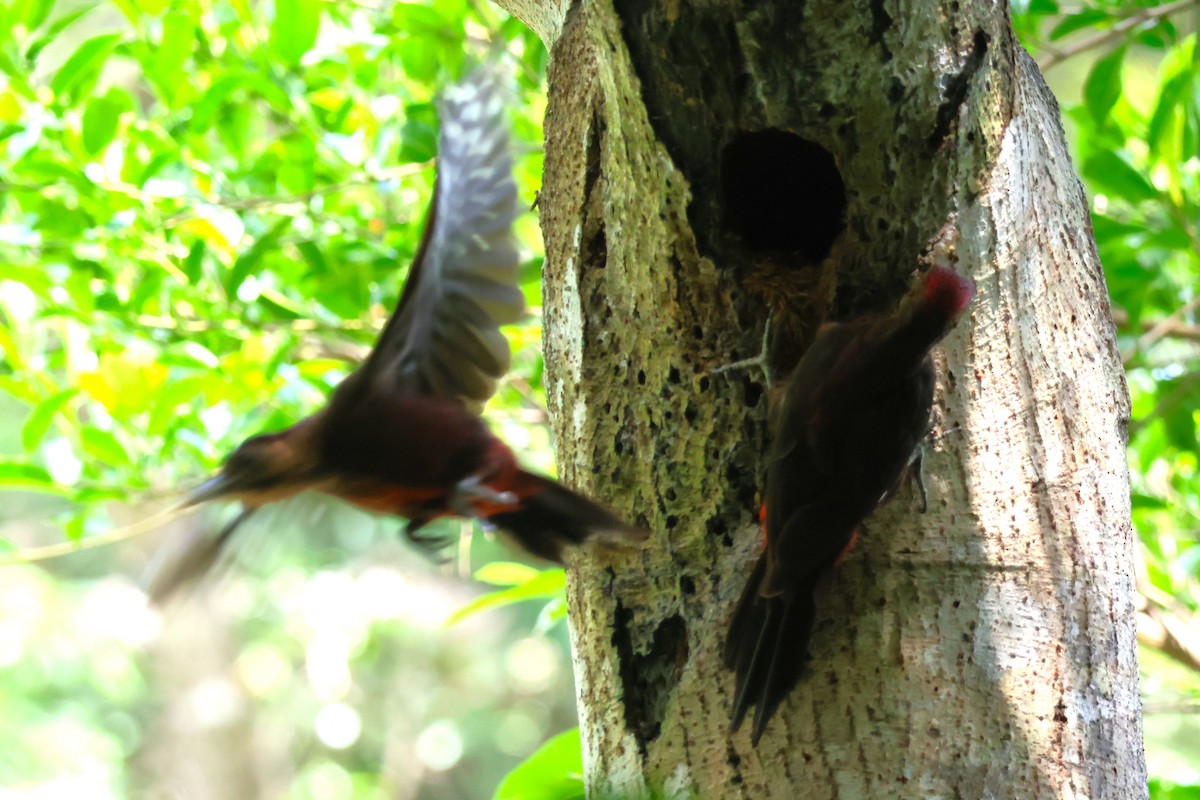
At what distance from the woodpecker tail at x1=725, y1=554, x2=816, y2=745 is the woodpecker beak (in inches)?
30.0

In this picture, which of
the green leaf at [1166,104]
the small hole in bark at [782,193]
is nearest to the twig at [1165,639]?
the green leaf at [1166,104]

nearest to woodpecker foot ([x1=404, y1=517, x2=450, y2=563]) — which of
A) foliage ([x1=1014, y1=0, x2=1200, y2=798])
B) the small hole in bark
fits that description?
the small hole in bark

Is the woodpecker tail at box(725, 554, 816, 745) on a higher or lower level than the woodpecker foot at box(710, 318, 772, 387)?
lower

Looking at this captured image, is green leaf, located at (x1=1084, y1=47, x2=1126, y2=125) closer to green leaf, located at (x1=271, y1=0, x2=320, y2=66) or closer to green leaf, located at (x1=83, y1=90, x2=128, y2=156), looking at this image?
green leaf, located at (x1=271, y1=0, x2=320, y2=66)

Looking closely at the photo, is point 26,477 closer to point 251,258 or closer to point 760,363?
point 251,258

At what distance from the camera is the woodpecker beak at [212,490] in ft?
5.14

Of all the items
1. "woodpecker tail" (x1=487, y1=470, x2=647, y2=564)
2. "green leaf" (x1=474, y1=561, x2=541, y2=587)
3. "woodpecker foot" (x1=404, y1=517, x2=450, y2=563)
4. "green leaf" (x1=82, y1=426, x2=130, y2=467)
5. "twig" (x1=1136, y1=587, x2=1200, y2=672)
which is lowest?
"twig" (x1=1136, y1=587, x2=1200, y2=672)

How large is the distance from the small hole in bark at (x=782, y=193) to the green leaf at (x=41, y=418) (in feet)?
4.84

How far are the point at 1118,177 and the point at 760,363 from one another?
1276mm

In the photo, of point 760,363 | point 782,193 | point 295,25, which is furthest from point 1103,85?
point 295,25

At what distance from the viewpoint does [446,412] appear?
1975 millimetres

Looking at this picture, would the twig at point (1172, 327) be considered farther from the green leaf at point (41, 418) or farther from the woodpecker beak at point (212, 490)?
the green leaf at point (41, 418)

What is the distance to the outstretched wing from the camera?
6.63ft

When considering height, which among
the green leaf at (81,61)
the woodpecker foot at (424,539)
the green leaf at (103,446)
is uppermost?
the green leaf at (81,61)
